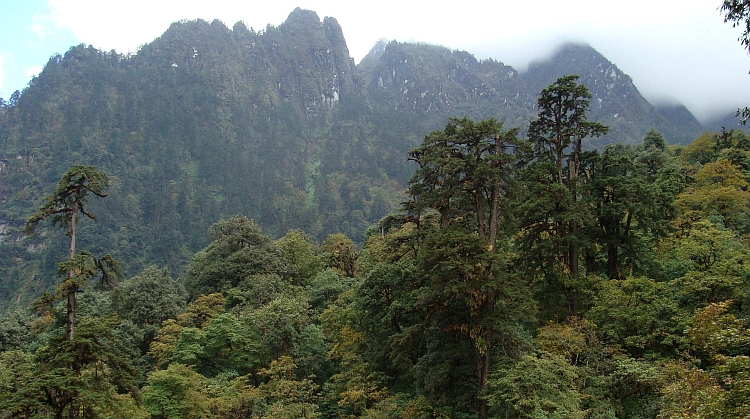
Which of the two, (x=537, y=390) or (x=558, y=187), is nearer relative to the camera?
(x=537, y=390)

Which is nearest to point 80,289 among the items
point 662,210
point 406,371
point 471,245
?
point 471,245

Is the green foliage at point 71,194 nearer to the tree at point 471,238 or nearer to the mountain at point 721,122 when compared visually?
the tree at point 471,238

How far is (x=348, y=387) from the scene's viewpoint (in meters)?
20.2

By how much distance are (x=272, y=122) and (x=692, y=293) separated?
7505 inches

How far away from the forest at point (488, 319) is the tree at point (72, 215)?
6 centimetres

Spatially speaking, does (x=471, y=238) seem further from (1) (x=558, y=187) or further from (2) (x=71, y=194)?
(2) (x=71, y=194)

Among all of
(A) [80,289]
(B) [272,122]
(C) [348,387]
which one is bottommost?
(C) [348,387]

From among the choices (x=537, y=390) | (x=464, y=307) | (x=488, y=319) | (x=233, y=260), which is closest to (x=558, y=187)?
(x=464, y=307)

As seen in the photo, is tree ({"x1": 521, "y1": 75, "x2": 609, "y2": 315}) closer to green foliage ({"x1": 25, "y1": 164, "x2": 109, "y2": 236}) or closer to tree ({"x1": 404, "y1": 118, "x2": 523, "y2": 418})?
tree ({"x1": 404, "y1": 118, "x2": 523, "y2": 418})

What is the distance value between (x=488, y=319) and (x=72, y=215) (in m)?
12.5

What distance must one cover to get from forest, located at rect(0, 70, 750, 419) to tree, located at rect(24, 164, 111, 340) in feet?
0.18

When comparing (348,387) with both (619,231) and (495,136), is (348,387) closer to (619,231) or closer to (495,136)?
(495,136)

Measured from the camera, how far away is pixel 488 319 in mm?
15062

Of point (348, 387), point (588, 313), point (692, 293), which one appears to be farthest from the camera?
point (348, 387)
